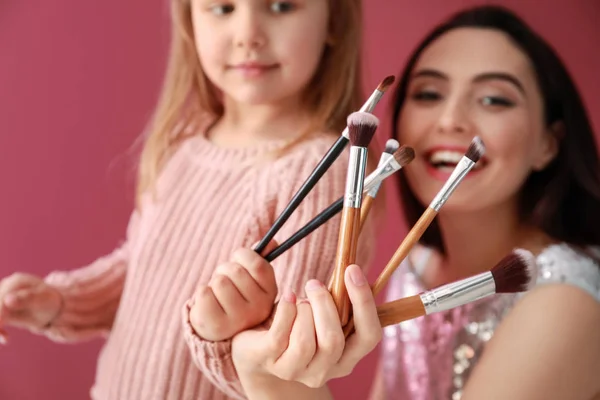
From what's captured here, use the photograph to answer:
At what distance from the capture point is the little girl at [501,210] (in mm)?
461

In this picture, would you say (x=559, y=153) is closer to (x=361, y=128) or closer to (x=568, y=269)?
(x=568, y=269)

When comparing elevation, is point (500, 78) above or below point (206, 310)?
above

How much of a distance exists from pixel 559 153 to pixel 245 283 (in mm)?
361

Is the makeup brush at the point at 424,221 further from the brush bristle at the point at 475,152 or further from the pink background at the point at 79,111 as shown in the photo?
the pink background at the point at 79,111

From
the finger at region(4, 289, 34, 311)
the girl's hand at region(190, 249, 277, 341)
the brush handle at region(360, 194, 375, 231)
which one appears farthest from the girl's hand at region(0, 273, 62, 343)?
the brush handle at region(360, 194, 375, 231)

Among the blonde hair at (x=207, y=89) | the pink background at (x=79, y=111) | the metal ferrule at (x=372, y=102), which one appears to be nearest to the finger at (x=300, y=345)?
the metal ferrule at (x=372, y=102)

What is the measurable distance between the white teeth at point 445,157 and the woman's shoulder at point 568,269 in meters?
0.11

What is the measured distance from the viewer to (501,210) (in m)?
0.57

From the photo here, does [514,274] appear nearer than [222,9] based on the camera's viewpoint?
Yes

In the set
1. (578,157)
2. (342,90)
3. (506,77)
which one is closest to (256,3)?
(342,90)

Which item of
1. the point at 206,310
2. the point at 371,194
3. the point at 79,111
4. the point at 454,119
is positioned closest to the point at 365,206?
the point at 371,194

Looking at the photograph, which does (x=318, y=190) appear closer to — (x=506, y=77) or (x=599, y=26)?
(x=506, y=77)

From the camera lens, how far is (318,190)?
1.51 feet

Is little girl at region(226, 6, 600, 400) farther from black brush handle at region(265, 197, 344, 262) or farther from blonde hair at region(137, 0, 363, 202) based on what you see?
black brush handle at region(265, 197, 344, 262)
